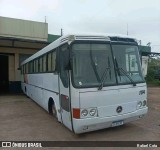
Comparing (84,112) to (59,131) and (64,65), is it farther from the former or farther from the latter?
(59,131)

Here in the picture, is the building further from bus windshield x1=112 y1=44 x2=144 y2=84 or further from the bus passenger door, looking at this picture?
bus windshield x1=112 y1=44 x2=144 y2=84

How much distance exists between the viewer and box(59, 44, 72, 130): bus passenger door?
6945mm

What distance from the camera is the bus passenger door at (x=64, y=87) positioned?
22.8 ft

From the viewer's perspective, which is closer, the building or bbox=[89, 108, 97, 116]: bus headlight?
bbox=[89, 108, 97, 116]: bus headlight

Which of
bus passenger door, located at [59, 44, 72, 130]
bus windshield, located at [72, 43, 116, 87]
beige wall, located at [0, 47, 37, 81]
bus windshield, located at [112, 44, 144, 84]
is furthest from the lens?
beige wall, located at [0, 47, 37, 81]

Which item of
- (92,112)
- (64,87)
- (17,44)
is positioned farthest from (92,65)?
(17,44)

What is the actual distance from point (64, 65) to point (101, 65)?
1.03 m

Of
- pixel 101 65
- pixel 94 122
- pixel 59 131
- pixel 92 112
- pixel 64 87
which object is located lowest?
pixel 59 131

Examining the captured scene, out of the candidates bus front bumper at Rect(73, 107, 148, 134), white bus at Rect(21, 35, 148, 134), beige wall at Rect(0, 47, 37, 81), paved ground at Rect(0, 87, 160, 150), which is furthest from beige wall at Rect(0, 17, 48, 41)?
bus front bumper at Rect(73, 107, 148, 134)

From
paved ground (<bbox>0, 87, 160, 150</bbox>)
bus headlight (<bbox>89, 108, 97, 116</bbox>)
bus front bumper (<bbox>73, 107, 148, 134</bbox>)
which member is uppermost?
bus headlight (<bbox>89, 108, 97, 116</bbox>)

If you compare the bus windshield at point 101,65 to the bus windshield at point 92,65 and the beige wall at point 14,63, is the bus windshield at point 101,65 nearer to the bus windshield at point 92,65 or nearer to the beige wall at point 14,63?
the bus windshield at point 92,65

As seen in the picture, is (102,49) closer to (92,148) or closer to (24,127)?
(92,148)

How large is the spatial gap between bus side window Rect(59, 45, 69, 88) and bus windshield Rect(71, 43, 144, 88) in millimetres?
359

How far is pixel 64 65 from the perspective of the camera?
708 centimetres
